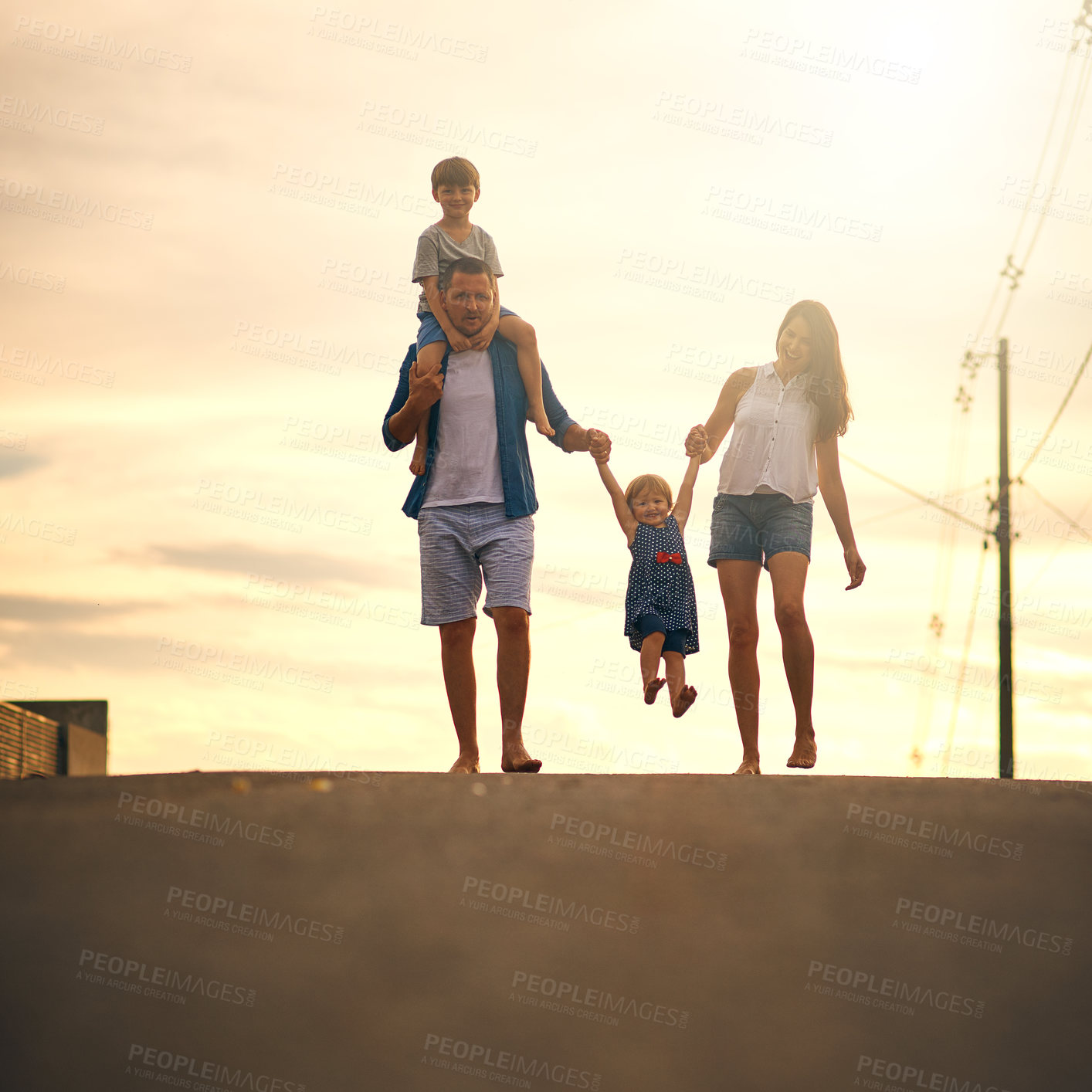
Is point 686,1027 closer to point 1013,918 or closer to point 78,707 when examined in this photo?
point 1013,918

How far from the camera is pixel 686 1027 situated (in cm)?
380

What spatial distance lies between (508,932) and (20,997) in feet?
4.91

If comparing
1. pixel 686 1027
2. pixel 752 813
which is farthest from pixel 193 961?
pixel 752 813

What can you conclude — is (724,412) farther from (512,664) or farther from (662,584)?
(512,664)

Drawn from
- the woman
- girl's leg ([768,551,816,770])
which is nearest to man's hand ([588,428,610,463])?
the woman

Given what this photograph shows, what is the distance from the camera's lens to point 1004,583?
15031mm

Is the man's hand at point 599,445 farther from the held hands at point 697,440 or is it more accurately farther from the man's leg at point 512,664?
the man's leg at point 512,664

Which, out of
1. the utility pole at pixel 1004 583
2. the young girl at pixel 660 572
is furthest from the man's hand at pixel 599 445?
the utility pole at pixel 1004 583

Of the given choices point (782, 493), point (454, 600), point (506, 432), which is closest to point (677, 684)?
point (782, 493)

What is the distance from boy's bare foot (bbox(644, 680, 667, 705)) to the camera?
17.4ft

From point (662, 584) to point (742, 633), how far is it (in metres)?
0.66

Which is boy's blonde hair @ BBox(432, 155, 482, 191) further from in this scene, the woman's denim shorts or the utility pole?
the utility pole

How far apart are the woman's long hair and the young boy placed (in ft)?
3.91

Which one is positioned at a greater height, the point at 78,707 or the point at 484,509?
the point at 78,707
